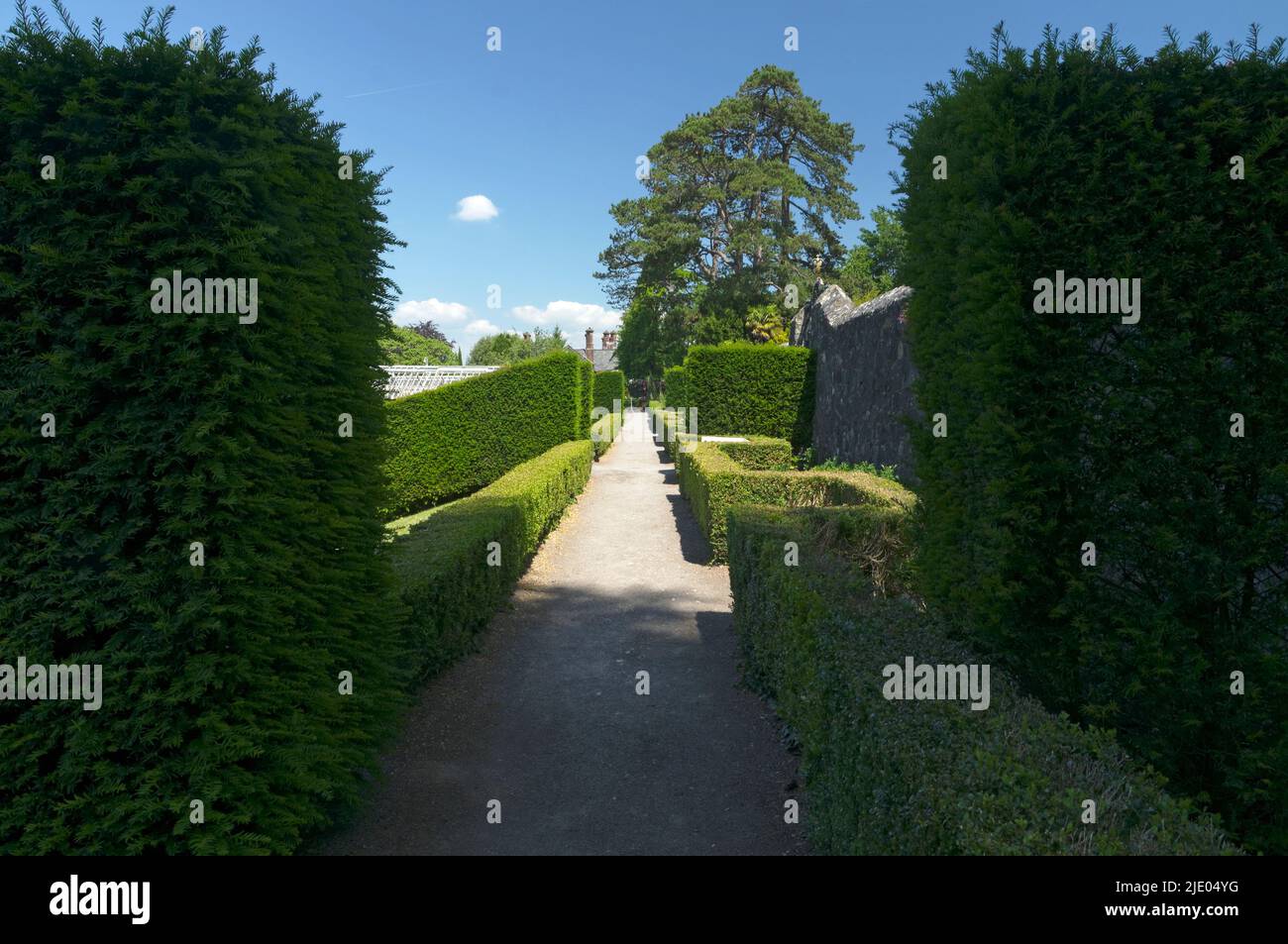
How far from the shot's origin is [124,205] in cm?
321

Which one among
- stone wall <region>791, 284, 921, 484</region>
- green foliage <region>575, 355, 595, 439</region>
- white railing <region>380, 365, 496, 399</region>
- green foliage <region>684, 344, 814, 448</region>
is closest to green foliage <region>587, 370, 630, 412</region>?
white railing <region>380, 365, 496, 399</region>

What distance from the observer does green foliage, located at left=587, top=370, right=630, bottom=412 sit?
39.4 meters

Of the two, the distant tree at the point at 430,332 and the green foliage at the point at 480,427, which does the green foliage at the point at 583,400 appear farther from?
the distant tree at the point at 430,332

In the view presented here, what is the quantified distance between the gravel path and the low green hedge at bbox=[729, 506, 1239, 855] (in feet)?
2.14

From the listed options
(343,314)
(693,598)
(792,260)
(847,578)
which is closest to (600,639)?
(693,598)

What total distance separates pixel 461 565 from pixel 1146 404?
5531 millimetres

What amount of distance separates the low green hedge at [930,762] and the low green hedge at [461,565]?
2855 mm

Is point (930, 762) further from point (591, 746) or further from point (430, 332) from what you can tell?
point (430, 332)

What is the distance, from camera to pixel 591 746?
5730 millimetres

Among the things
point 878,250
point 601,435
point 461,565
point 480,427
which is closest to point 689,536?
point 461,565

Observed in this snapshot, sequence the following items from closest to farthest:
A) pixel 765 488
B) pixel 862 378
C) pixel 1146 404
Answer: pixel 1146 404 < pixel 765 488 < pixel 862 378

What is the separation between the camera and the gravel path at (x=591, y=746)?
451cm

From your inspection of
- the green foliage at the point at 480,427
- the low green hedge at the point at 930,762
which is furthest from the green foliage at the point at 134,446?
the green foliage at the point at 480,427

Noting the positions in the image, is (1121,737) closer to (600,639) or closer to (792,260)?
(600,639)
